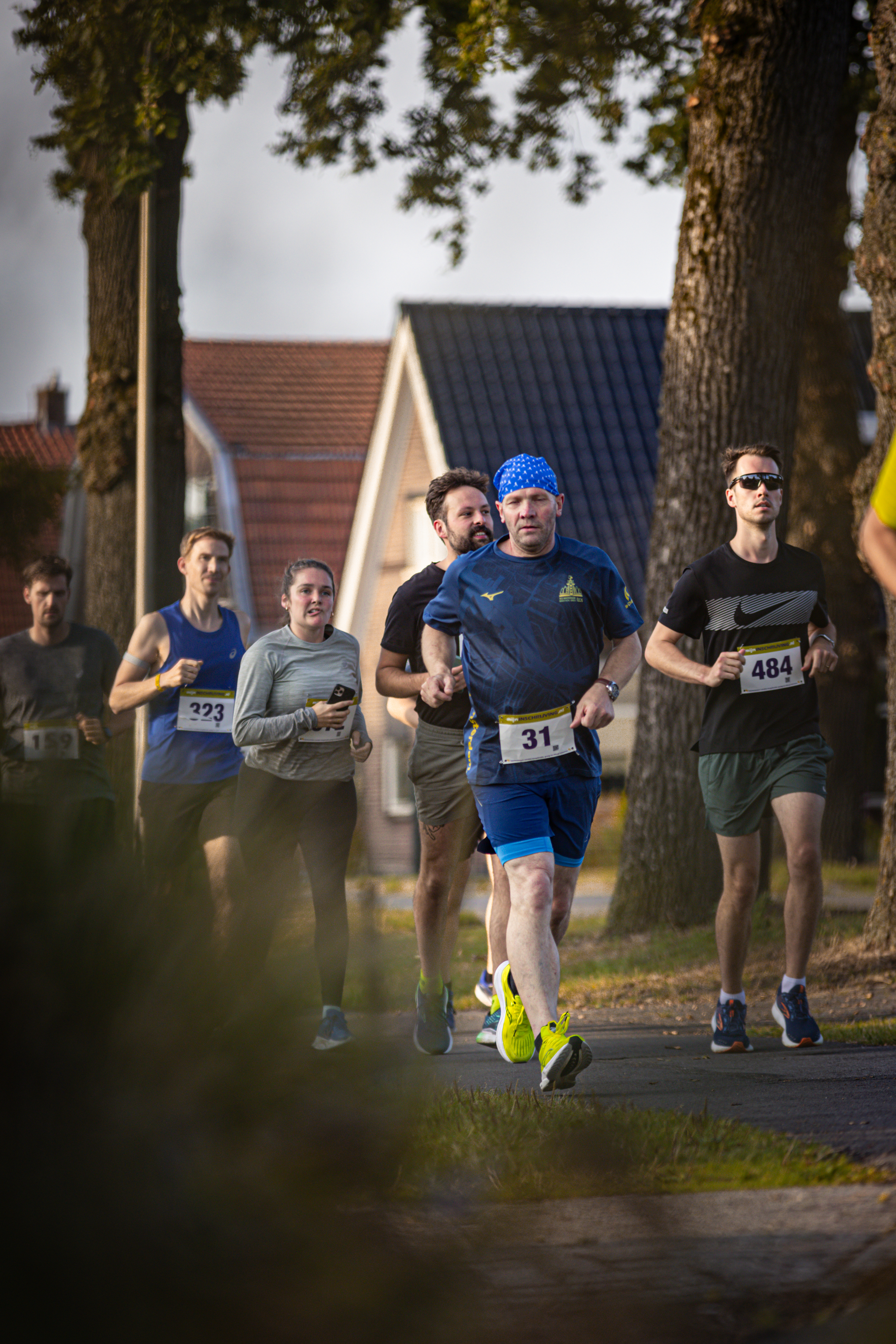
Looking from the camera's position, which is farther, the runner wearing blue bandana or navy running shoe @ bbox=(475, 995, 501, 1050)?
navy running shoe @ bbox=(475, 995, 501, 1050)

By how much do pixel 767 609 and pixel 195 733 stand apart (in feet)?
8.76

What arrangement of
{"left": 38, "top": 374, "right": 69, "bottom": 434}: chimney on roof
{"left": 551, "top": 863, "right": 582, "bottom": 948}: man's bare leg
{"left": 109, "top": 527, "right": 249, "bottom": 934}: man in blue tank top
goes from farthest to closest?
{"left": 38, "top": 374, "right": 69, "bottom": 434}: chimney on roof < {"left": 109, "top": 527, "right": 249, "bottom": 934}: man in blue tank top < {"left": 551, "top": 863, "right": 582, "bottom": 948}: man's bare leg

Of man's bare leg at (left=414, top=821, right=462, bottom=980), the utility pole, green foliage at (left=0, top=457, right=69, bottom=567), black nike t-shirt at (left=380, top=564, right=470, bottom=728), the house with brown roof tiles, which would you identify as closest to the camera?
green foliage at (left=0, top=457, right=69, bottom=567)

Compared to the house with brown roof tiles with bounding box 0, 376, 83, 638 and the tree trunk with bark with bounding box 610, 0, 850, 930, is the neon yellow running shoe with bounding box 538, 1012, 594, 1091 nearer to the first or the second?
the house with brown roof tiles with bounding box 0, 376, 83, 638

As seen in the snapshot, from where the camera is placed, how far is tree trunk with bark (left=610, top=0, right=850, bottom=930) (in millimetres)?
9945

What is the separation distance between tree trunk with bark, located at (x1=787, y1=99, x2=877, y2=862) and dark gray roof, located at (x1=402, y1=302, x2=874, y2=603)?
616 centimetres

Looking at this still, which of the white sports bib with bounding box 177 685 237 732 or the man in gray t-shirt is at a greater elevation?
the man in gray t-shirt

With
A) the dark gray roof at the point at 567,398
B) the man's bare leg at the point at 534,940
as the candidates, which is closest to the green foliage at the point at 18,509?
the man's bare leg at the point at 534,940

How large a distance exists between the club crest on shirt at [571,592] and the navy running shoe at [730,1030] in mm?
1814

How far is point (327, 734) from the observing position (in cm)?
667

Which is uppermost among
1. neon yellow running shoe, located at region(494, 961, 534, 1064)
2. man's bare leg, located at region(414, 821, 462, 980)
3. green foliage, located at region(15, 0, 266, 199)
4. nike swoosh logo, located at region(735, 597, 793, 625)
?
green foliage, located at region(15, 0, 266, 199)

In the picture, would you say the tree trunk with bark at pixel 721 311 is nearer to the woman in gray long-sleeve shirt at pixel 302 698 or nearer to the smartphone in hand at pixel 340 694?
the woman in gray long-sleeve shirt at pixel 302 698

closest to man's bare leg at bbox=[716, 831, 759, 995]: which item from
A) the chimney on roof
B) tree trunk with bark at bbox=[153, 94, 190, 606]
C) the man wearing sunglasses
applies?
the man wearing sunglasses

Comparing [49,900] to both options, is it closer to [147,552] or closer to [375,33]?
[147,552]
